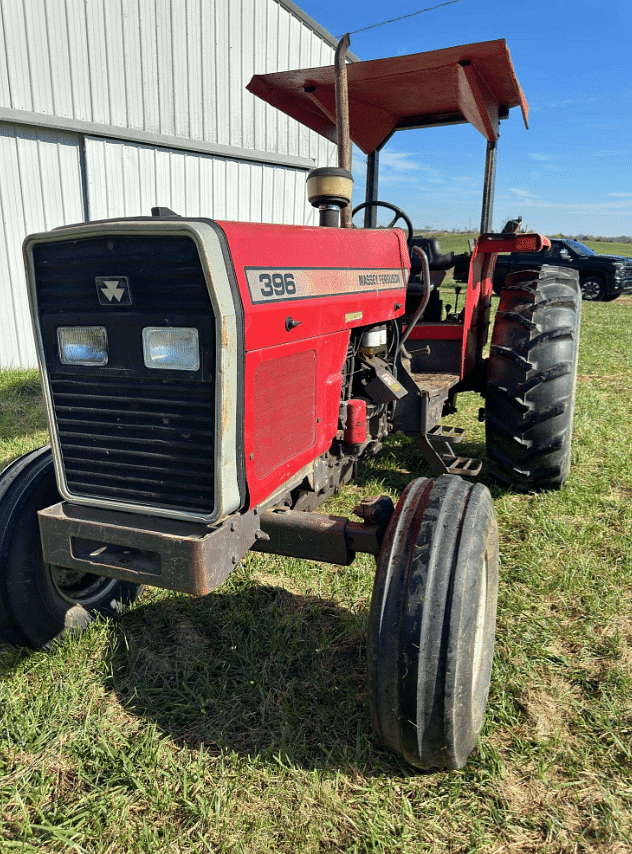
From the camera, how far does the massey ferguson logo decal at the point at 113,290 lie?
1.76m

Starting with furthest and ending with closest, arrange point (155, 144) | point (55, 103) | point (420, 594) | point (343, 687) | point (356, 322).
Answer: point (155, 144) < point (55, 103) < point (356, 322) < point (343, 687) < point (420, 594)

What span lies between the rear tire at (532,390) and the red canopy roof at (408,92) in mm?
1074

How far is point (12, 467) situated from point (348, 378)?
4.67 ft

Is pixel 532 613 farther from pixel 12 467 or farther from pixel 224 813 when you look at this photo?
Answer: pixel 12 467

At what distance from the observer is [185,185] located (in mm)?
7879

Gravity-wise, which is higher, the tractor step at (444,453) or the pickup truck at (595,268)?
the pickup truck at (595,268)

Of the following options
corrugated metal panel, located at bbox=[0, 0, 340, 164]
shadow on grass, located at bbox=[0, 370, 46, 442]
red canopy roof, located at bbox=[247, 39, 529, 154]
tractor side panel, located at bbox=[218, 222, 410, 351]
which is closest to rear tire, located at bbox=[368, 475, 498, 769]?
tractor side panel, located at bbox=[218, 222, 410, 351]

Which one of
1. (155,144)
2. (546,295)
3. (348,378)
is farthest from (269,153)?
(348,378)

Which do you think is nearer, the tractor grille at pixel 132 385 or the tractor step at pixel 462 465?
the tractor grille at pixel 132 385

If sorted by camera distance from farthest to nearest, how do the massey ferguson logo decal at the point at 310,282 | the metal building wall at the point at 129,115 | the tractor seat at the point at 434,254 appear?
the metal building wall at the point at 129,115 → the tractor seat at the point at 434,254 → the massey ferguson logo decal at the point at 310,282

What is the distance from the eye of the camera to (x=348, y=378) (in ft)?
9.39

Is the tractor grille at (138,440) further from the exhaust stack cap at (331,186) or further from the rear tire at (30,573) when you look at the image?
the exhaust stack cap at (331,186)

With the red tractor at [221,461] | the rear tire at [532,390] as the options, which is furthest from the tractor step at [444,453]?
the red tractor at [221,461]

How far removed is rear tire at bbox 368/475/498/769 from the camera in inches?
67.5
